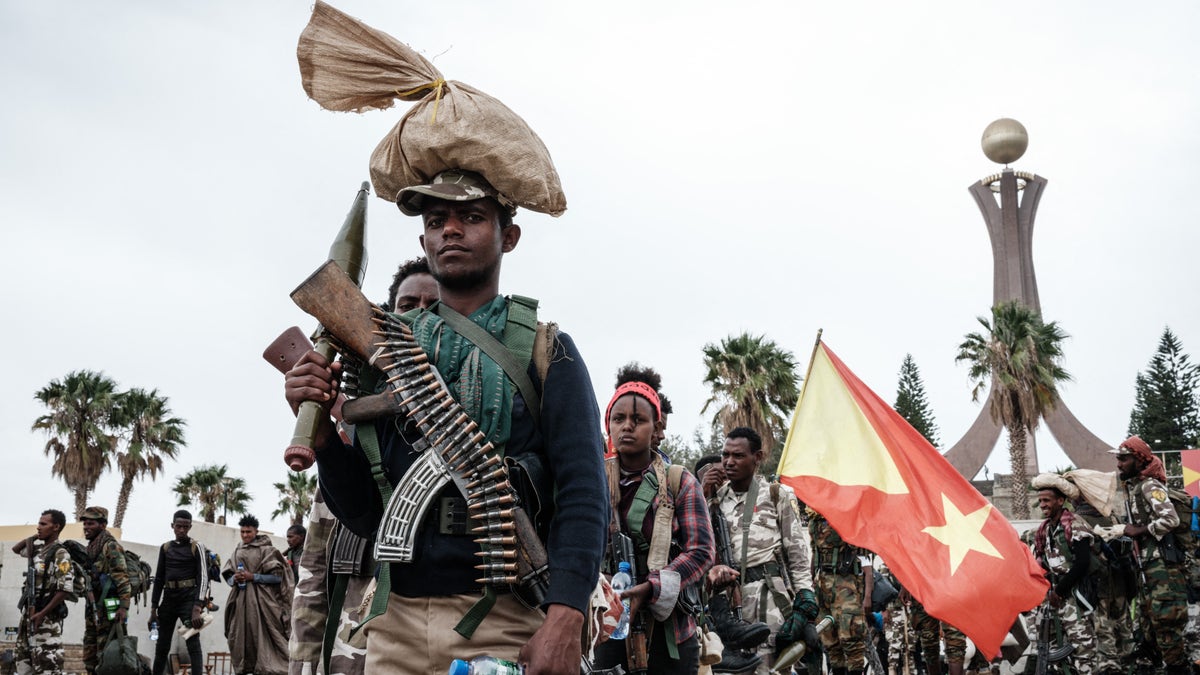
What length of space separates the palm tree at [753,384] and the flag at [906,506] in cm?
2293

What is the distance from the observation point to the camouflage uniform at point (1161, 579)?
39.6ft

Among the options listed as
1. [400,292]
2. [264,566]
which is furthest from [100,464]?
[400,292]

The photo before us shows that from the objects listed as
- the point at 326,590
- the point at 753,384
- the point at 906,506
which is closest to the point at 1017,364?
the point at 753,384

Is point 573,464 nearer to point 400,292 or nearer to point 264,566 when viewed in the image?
point 400,292

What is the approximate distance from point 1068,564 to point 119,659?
11.9m

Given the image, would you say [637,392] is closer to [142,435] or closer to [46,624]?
[46,624]

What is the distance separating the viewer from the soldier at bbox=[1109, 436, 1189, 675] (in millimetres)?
12078

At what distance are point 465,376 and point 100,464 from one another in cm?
4180

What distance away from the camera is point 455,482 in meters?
2.73

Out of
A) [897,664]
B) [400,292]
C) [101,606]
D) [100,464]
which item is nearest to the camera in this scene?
[400,292]

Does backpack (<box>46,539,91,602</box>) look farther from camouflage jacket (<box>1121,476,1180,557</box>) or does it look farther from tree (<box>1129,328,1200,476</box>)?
tree (<box>1129,328,1200,476</box>)

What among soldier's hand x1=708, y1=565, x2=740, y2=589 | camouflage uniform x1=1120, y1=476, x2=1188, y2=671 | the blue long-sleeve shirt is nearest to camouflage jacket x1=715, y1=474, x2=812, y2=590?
soldier's hand x1=708, y1=565, x2=740, y2=589

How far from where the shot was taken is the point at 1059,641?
12.7 meters

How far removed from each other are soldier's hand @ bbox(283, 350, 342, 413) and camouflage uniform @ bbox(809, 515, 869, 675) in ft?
28.8
